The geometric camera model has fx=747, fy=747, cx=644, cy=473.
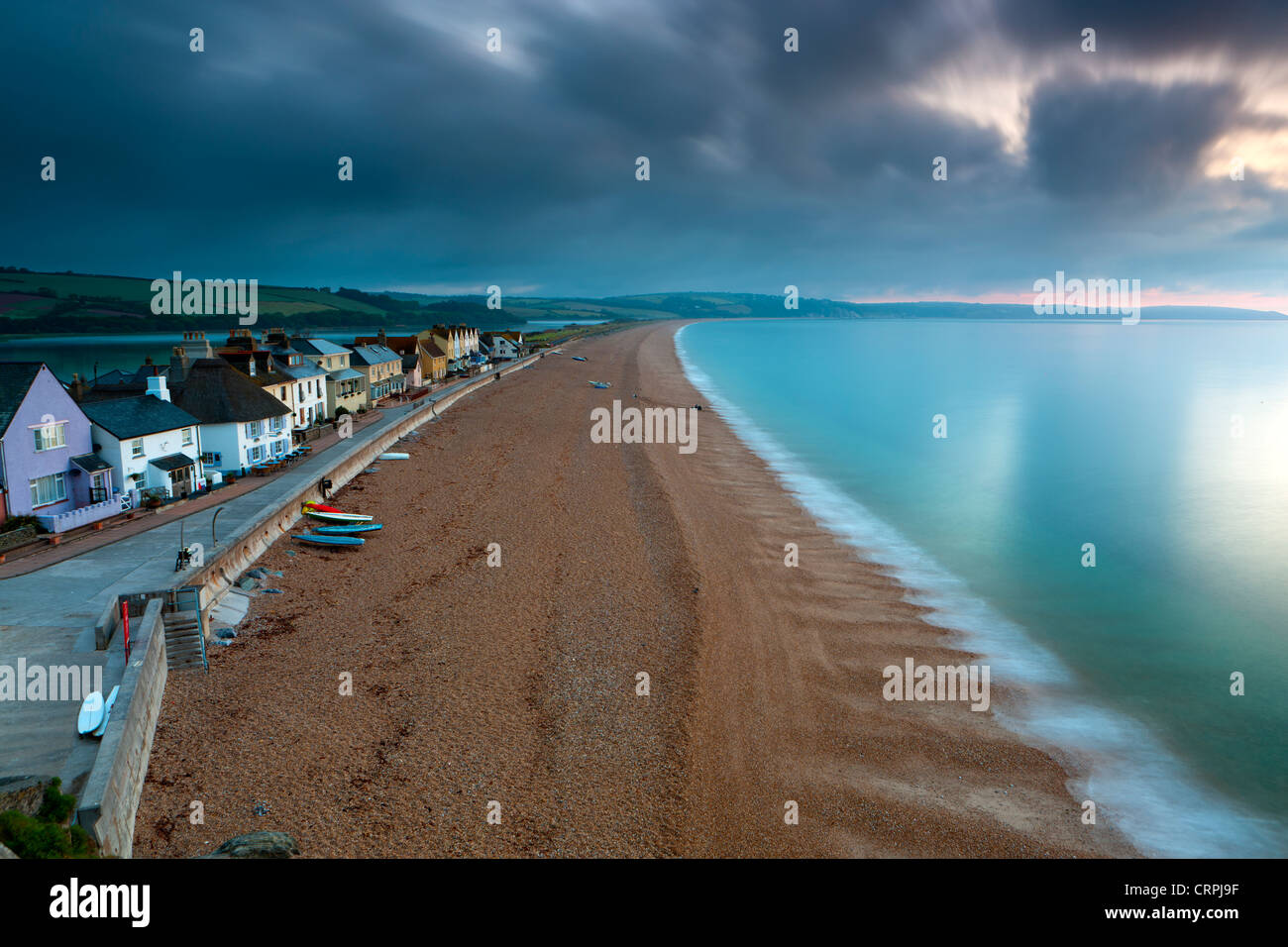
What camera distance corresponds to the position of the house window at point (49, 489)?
21203mm

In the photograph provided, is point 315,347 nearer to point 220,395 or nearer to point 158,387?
point 220,395

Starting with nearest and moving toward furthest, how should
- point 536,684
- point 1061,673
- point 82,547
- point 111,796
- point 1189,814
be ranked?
1. point 111,796
2. point 1189,814
3. point 536,684
4. point 1061,673
5. point 82,547

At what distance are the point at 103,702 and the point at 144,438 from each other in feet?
51.9

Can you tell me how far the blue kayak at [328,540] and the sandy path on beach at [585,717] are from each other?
25.4 inches

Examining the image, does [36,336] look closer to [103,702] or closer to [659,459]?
[659,459]

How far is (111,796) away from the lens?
31.1 feet

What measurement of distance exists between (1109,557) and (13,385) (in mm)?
35069

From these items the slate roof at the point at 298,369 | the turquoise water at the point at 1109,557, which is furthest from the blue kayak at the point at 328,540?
the turquoise water at the point at 1109,557

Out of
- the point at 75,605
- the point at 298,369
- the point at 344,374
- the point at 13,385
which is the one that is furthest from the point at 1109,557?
the point at 344,374

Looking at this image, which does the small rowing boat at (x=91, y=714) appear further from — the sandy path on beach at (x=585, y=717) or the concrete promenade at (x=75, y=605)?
the sandy path on beach at (x=585, y=717)

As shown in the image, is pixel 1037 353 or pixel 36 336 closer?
pixel 1037 353
